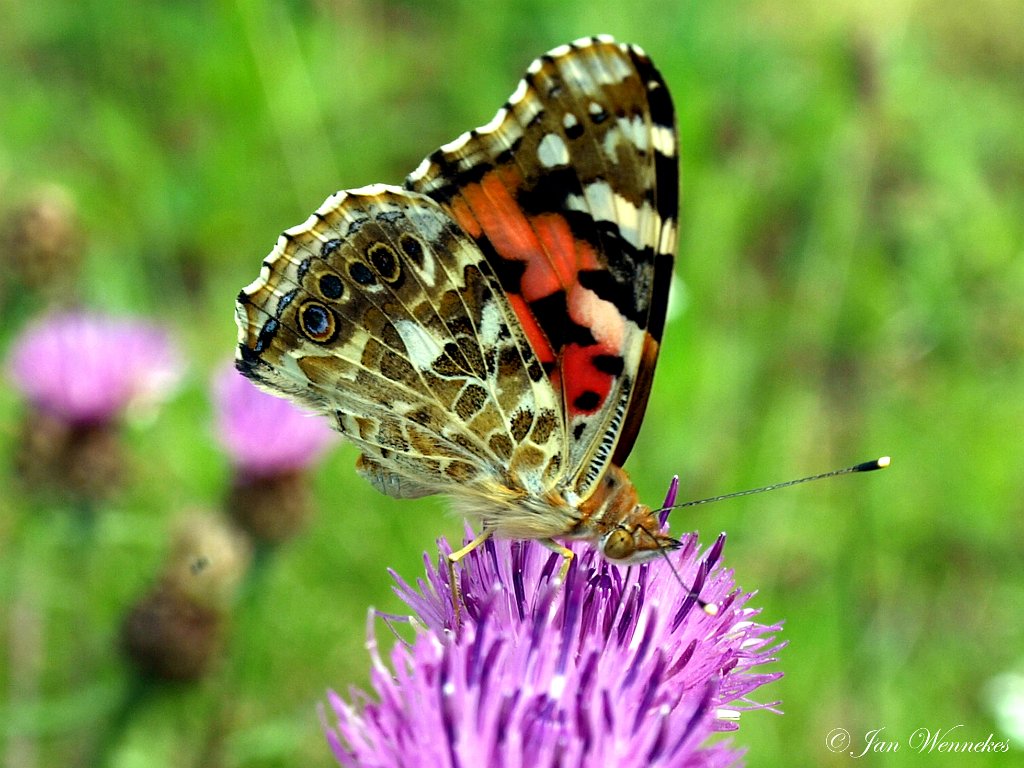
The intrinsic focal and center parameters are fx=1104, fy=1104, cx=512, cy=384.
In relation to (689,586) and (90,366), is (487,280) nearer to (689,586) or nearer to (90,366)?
(689,586)

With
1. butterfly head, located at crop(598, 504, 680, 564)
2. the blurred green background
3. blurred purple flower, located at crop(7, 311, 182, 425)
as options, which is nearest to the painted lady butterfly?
butterfly head, located at crop(598, 504, 680, 564)

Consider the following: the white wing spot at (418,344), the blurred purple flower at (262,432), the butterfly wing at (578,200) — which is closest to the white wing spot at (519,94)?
the butterfly wing at (578,200)

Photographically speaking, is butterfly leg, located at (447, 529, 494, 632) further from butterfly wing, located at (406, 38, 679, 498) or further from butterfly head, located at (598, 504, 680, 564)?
butterfly wing, located at (406, 38, 679, 498)

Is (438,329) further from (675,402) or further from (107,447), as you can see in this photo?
(675,402)

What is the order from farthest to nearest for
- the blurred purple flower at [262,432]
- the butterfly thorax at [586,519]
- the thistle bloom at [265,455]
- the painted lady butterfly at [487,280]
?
1. the blurred purple flower at [262,432]
2. the thistle bloom at [265,455]
3. the painted lady butterfly at [487,280]
4. the butterfly thorax at [586,519]

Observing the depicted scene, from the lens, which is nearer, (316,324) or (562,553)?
(562,553)

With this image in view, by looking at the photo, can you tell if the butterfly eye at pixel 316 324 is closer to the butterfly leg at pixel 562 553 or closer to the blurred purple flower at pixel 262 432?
the butterfly leg at pixel 562 553

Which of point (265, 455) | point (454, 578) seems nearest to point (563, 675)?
point (454, 578)
